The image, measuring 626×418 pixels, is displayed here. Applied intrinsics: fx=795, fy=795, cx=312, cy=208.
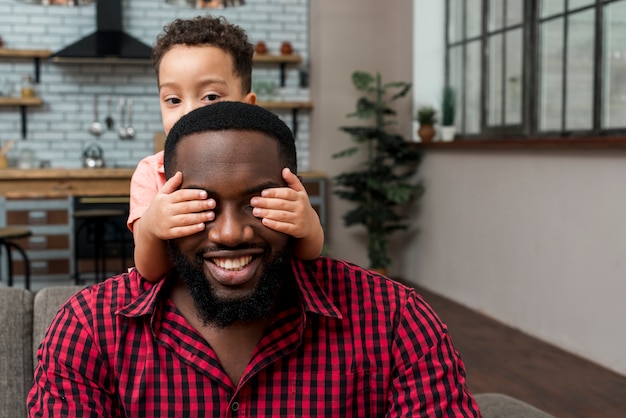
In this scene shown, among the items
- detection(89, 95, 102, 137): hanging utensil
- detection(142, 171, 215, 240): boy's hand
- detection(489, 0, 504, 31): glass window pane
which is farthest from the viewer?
detection(89, 95, 102, 137): hanging utensil

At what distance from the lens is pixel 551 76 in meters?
4.63

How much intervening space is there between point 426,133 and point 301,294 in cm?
480

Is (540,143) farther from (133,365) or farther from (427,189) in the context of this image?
(133,365)

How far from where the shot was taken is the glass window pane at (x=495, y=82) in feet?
17.2

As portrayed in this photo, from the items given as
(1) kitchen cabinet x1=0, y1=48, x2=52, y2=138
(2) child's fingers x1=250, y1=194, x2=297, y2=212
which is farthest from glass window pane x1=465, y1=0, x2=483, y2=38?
(2) child's fingers x1=250, y1=194, x2=297, y2=212

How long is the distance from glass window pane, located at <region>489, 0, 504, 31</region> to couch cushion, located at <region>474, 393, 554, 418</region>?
4.03m

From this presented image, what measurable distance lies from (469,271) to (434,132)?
1.12 meters

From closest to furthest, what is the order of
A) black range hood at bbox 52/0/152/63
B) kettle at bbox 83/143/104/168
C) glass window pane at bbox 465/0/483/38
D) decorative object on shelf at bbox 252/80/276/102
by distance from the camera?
glass window pane at bbox 465/0/483/38, black range hood at bbox 52/0/152/63, kettle at bbox 83/143/104/168, decorative object on shelf at bbox 252/80/276/102

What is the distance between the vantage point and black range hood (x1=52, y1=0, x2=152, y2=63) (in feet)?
20.7

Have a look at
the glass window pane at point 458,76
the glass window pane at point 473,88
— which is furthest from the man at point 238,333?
the glass window pane at point 458,76

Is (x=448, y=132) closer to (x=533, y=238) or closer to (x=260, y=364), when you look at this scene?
(x=533, y=238)

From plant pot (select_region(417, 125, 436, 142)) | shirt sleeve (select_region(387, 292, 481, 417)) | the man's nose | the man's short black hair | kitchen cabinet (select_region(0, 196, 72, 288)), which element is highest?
plant pot (select_region(417, 125, 436, 142))

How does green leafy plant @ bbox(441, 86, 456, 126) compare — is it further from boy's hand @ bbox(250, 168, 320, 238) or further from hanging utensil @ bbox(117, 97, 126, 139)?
boy's hand @ bbox(250, 168, 320, 238)

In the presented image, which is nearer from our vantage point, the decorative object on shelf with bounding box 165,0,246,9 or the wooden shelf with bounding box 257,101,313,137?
the decorative object on shelf with bounding box 165,0,246,9
